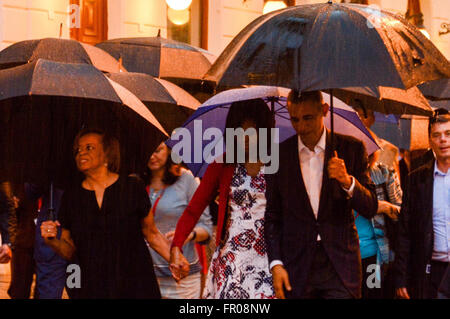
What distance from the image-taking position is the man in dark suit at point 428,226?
19.8ft

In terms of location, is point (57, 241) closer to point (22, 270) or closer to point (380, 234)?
point (22, 270)

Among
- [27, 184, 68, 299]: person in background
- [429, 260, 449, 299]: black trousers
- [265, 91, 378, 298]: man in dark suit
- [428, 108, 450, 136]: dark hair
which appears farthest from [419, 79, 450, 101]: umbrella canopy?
[27, 184, 68, 299]: person in background

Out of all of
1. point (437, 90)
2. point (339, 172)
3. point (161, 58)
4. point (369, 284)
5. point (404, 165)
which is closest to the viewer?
point (339, 172)

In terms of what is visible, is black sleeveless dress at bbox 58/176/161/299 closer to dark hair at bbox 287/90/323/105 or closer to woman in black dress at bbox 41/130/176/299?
woman in black dress at bbox 41/130/176/299

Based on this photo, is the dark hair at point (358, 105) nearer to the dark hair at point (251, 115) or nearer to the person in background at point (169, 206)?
the person in background at point (169, 206)

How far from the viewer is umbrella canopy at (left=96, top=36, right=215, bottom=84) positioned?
9.52 metres

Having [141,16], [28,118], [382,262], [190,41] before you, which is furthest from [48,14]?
[382,262]

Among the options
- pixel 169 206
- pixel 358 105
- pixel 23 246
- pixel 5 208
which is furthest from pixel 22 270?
pixel 358 105

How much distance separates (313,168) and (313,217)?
33cm

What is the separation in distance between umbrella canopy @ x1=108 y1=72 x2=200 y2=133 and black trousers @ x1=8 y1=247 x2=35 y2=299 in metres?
1.83

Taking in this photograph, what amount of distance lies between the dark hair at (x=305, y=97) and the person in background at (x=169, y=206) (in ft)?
9.03

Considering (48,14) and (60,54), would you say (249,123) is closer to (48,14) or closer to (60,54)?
(60,54)

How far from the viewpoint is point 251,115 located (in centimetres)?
568

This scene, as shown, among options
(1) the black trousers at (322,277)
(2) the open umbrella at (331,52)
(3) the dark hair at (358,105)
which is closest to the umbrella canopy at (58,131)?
(2) the open umbrella at (331,52)
